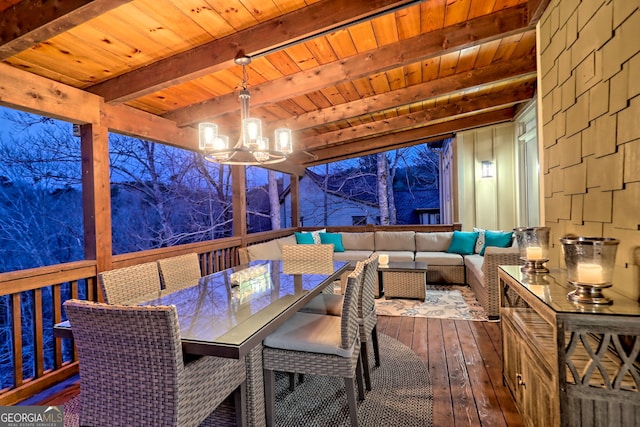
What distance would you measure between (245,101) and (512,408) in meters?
2.73

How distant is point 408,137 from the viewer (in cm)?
642

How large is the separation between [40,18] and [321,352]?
7.66ft

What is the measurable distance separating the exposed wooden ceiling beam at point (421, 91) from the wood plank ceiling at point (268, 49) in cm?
1

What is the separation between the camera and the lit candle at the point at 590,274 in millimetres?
1361

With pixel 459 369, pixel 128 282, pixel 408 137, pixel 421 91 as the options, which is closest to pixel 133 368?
pixel 128 282

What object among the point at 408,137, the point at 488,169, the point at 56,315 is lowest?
the point at 56,315

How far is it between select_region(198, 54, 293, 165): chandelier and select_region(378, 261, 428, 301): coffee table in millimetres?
2433

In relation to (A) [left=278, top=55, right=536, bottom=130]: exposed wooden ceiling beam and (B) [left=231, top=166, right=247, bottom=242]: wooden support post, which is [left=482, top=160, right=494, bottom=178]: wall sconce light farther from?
(B) [left=231, top=166, right=247, bottom=242]: wooden support post

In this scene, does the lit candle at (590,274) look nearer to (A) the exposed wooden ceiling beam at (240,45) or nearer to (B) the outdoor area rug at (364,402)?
(B) the outdoor area rug at (364,402)

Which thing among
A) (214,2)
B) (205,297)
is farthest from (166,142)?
(205,297)

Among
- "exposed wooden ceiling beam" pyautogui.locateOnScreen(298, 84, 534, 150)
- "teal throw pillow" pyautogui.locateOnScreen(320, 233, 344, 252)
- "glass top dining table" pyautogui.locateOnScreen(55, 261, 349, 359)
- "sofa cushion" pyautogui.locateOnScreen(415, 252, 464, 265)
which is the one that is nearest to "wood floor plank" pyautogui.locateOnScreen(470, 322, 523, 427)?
"glass top dining table" pyautogui.locateOnScreen(55, 261, 349, 359)

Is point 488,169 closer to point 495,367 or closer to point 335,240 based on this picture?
point 335,240

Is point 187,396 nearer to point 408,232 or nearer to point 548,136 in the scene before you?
point 548,136

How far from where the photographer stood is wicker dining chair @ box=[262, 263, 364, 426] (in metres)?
1.83
